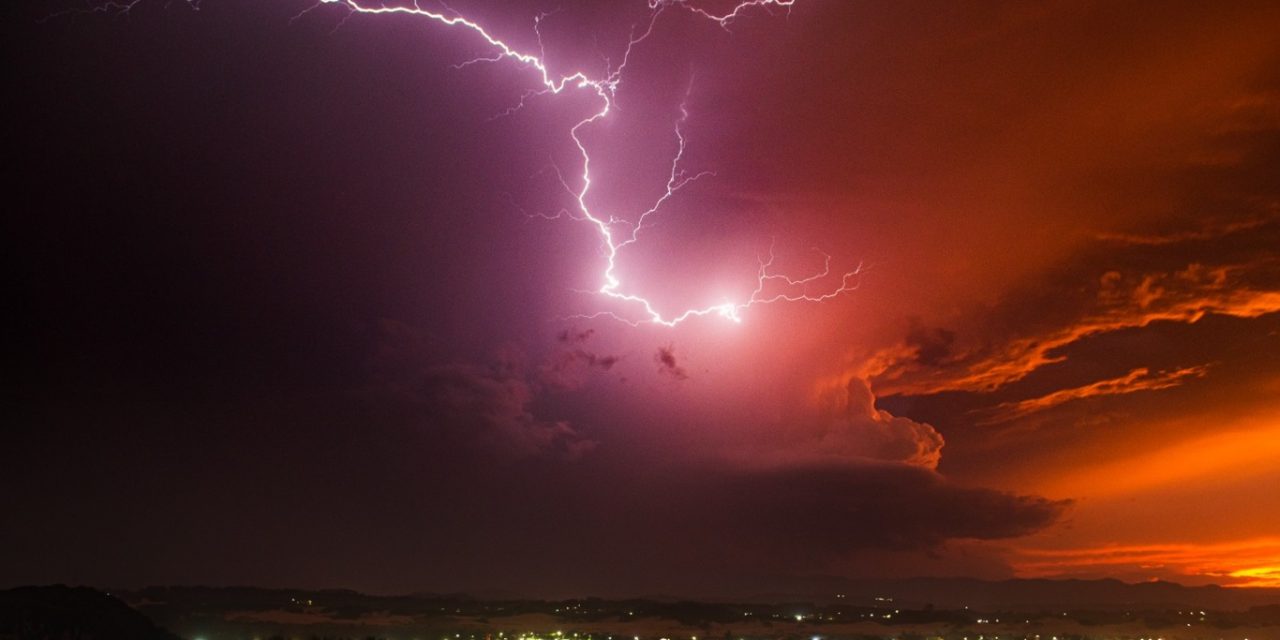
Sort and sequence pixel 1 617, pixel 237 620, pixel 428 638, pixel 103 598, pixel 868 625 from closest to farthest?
1. pixel 1 617
2. pixel 103 598
3. pixel 428 638
4. pixel 237 620
5. pixel 868 625

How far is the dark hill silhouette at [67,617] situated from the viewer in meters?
55.6

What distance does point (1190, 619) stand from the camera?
146875 millimetres

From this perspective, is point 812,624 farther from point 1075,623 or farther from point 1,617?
point 1,617

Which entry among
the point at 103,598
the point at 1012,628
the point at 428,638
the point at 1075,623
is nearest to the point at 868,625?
the point at 1012,628

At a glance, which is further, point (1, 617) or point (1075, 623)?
point (1075, 623)

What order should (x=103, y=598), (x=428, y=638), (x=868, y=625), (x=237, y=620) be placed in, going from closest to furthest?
(x=103, y=598) → (x=428, y=638) → (x=237, y=620) → (x=868, y=625)

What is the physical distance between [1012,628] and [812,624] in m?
27.2

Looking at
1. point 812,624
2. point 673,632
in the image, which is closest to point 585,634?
point 673,632

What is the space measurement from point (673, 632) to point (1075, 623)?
68.2 meters

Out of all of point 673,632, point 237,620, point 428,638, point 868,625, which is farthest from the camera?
point 868,625

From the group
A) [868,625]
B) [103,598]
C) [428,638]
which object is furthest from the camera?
[868,625]

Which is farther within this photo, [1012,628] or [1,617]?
[1012,628]

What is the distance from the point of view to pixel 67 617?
5847 centimetres

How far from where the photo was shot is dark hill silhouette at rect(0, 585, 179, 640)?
55562 millimetres
